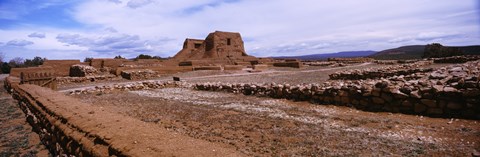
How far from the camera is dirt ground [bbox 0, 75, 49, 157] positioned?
5746 millimetres

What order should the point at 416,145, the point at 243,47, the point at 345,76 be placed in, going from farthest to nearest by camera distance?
the point at 243,47 < the point at 345,76 < the point at 416,145

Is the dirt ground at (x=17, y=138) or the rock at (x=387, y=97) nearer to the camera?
the dirt ground at (x=17, y=138)

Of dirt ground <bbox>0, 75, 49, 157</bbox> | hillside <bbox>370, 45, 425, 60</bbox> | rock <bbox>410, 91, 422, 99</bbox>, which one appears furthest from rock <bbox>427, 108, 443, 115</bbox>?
hillside <bbox>370, 45, 425, 60</bbox>

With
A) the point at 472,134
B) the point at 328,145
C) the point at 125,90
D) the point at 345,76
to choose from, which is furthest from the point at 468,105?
the point at 125,90

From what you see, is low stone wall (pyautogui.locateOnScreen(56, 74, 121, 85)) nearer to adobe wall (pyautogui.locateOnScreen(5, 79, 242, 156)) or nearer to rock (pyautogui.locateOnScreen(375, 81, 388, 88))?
adobe wall (pyautogui.locateOnScreen(5, 79, 242, 156))

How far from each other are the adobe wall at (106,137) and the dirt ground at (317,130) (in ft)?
2.92

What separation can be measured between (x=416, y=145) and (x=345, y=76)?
11606mm

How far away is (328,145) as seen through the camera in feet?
15.2

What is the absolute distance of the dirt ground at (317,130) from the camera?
4406mm

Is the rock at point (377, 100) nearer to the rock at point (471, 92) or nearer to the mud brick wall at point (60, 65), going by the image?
the rock at point (471, 92)

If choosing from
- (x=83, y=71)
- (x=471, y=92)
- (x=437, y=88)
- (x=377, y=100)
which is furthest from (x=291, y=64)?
(x=471, y=92)

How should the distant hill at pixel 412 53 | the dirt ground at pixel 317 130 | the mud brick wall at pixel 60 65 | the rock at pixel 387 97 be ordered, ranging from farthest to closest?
1. the distant hill at pixel 412 53
2. the mud brick wall at pixel 60 65
3. the rock at pixel 387 97
4. the dirt ground at pixel 317 130

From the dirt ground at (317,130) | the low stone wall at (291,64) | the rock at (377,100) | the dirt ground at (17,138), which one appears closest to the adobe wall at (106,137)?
the dirt ground at (17,138)

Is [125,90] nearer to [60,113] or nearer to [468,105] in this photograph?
[60,113]
